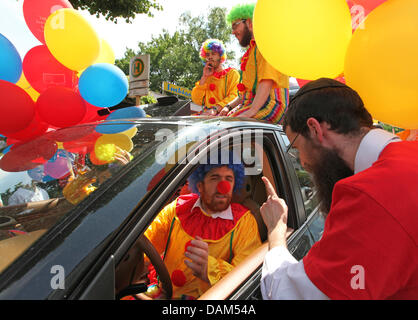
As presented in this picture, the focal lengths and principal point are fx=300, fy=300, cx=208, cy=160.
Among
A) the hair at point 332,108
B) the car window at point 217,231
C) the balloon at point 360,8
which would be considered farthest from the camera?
the car window at point 217,231

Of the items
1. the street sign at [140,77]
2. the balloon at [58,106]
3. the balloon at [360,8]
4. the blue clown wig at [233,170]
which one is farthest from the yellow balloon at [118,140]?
the street sign at [140,77]

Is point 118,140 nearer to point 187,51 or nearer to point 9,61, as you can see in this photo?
point 9,61

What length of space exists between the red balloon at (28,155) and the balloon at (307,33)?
1367 mm

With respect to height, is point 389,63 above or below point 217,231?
above

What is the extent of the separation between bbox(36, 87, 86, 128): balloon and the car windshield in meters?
1.04

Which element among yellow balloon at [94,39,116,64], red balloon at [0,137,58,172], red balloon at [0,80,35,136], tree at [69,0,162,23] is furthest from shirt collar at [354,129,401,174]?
tree at [69,0,162,23]

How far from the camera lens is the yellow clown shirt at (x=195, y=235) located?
1.70 m

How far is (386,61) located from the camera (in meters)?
1.37

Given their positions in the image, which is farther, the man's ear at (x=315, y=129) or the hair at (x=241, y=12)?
the hair at (x=241, y=12)

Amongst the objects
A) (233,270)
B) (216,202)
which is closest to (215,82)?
(216,202)

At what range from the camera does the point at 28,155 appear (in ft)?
5.30

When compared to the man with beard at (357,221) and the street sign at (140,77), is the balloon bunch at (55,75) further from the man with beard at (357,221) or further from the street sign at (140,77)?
the man with beard at (357,221)

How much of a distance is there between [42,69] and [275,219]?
2.79m
